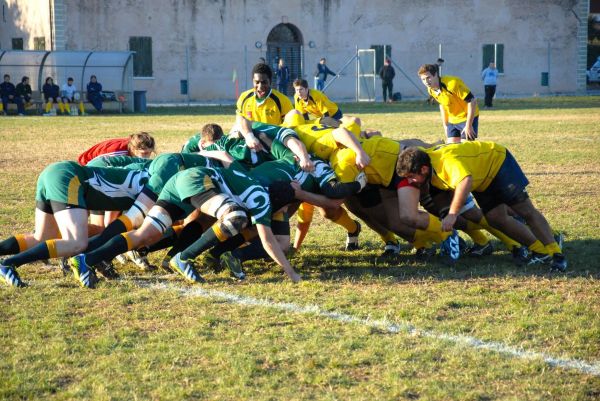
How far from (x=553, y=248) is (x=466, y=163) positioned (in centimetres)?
104

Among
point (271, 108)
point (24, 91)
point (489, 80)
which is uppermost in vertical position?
point (489, 80)

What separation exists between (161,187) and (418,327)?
8.51 feet

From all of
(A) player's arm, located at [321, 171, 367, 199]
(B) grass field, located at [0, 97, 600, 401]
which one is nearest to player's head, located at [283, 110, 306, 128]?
(A) player's arm, located at [321, 171, 367, 199]

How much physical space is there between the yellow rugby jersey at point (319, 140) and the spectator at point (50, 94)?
910 inches

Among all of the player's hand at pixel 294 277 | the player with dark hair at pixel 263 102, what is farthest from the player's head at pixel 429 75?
the player's hand at pixel 294 277

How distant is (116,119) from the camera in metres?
27.0

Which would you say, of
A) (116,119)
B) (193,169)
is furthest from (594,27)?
(193,169)

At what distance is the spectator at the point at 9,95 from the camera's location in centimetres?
2939

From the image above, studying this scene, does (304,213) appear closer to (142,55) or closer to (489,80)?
(489,80)

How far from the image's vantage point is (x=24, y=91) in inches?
1172

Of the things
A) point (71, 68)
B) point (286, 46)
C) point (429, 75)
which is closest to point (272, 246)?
point (429, 75)

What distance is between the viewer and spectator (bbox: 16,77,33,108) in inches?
1166

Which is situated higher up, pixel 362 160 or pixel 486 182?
pixel 362 160

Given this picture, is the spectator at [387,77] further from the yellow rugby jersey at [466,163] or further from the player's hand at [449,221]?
the player's hand at [449,221]
